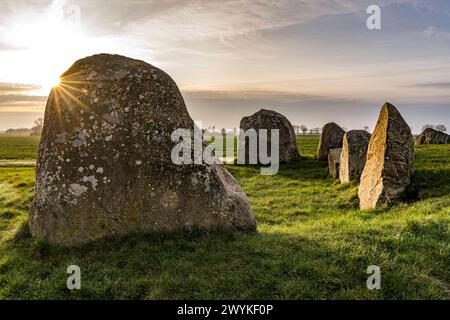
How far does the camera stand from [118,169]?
9.36 metres

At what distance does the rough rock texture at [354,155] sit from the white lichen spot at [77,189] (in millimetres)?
13919

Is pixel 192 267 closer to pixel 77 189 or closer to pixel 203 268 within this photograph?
pixel 203 268

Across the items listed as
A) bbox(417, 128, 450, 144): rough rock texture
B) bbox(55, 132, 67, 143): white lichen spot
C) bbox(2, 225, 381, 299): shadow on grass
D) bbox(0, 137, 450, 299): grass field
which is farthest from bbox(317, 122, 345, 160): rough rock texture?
bbox(417, 128, 450, 144): rough rock texture

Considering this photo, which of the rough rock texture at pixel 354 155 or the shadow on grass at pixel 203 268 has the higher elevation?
the rough rock texture at pixel 354 155

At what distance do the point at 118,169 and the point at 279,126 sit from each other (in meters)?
21.9

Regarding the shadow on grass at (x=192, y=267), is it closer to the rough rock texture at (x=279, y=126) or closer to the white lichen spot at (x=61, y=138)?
the white lichen spot at (x=61, y=138)

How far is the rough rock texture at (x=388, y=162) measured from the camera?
1423 cm

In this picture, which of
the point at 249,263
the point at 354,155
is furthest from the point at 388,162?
the point at 249,263

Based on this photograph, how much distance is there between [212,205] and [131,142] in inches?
98.5

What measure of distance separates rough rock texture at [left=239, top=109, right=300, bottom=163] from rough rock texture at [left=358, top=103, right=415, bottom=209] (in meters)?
13.2

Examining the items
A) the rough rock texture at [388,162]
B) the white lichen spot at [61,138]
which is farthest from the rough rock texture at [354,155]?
the white lichen spot at [61,138]

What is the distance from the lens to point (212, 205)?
9656mm
